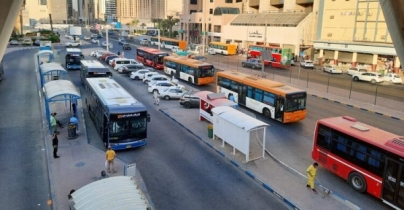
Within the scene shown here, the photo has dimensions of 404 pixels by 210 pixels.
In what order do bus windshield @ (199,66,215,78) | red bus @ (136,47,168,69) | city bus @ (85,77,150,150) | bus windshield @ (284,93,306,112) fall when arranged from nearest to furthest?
city bus @ (85,77,150,150)
bus windshield @ (284,93,306,112)
bus windshield @ (199,66,215,78)
red bus @ (136,47,168,69)

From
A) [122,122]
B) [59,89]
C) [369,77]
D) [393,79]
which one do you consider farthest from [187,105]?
[393,79]

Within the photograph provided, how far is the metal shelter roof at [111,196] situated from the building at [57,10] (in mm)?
207452

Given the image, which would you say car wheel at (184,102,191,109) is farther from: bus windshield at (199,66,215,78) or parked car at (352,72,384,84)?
parked car at (352,72,384,84)

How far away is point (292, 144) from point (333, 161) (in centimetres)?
467

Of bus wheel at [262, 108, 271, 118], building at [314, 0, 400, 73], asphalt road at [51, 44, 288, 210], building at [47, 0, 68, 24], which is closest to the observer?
asphalt road at [51, 44, 288, 210]

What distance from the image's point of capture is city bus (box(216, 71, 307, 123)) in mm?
22625

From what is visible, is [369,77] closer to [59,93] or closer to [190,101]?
[190,101]

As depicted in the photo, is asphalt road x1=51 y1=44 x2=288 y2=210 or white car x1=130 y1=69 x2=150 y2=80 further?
white car x1=130 y1=69 x2=150 y2=80

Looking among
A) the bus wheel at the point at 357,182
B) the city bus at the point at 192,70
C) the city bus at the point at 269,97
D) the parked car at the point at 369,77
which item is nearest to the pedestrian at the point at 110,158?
the bus wheel at the point at 357,182

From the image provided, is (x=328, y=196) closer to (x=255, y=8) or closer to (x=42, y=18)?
(x=255, y=8)

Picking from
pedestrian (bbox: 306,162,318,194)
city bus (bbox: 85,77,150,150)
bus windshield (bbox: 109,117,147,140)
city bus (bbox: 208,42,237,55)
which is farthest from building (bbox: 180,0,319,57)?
pedestrian (bbox: 306,162,318,194)

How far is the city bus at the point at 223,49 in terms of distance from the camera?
72.1 metres

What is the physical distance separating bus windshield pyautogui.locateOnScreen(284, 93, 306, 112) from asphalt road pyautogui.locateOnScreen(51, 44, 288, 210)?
702 cm

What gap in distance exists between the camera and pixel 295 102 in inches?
899
